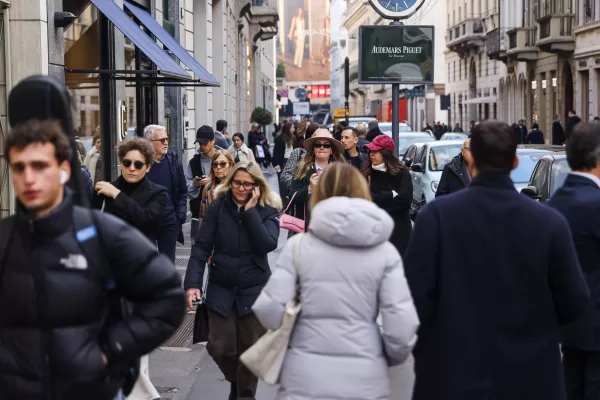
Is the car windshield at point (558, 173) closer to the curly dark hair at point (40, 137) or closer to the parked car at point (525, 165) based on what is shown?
the parked car at point (525, 165)

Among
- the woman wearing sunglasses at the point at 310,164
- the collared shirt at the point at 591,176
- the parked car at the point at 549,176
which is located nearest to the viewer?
the collared shirt at the point at 591,176

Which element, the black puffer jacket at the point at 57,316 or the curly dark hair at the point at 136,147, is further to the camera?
the curly dark hair at the point at 136,147

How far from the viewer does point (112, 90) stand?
49.4 ft

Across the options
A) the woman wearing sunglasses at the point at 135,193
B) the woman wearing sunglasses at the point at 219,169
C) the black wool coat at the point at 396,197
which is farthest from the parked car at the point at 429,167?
the woman wearing sunglasses at the point at 135,193

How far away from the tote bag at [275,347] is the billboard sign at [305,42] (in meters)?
159

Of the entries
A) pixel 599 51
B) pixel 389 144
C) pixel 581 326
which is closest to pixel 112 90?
pixel 389 144

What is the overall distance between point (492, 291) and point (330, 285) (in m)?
0.65

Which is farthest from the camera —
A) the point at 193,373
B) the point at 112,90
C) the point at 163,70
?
the point at 112,90

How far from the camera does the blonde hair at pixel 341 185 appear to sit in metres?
4.77

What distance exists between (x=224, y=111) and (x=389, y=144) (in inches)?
813

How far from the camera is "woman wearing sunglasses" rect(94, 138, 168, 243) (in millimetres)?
7332

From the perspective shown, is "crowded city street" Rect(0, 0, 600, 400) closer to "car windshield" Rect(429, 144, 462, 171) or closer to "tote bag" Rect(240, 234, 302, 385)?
"tote bag" Rect(240, 234, 302, 385)

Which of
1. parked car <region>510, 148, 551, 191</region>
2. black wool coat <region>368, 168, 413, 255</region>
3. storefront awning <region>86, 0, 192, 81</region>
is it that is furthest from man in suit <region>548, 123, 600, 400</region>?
parked car <region>510, 148, 551, 191</region>

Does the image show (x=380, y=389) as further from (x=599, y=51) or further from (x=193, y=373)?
(x=599, y=51)
